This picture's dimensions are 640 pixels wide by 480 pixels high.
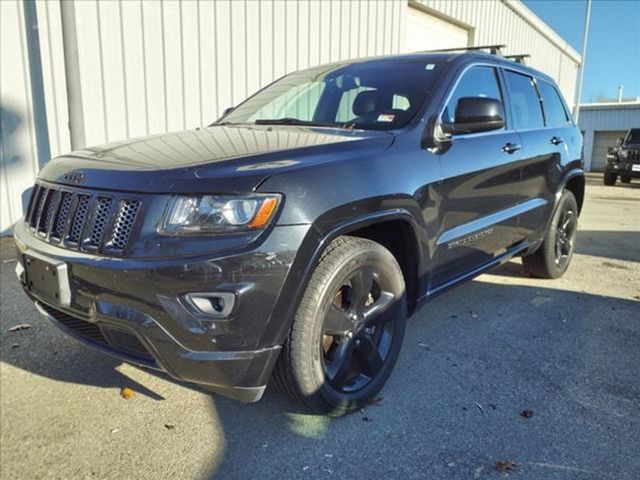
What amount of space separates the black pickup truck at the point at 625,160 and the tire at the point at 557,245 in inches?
537

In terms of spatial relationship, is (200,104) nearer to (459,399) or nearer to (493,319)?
(493,319)

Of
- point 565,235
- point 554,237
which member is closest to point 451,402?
point 554,237

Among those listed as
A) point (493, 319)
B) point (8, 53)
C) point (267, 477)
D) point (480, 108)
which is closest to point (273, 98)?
point (480, 108)

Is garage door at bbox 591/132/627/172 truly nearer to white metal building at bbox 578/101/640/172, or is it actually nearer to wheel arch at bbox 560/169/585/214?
white metal building at bbox 578/101/640/172

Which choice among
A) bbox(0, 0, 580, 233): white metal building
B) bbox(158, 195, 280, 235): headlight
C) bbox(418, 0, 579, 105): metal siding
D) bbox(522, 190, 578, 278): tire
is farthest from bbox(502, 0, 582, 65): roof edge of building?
bbox(158, 195, 280, 235): headlight

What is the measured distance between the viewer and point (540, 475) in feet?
7.00

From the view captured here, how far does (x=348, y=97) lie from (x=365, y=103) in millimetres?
235

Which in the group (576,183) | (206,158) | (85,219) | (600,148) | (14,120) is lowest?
(600,148)

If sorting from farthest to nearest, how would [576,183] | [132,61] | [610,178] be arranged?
1. [610,178]
2. [132,61]
3. [576,183]

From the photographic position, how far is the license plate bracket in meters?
2.16

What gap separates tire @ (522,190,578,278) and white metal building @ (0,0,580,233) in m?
4.71

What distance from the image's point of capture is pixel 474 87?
3.48 m

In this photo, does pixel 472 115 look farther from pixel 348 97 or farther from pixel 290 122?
pixel 290 122

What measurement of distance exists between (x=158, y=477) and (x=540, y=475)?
1.52 m
